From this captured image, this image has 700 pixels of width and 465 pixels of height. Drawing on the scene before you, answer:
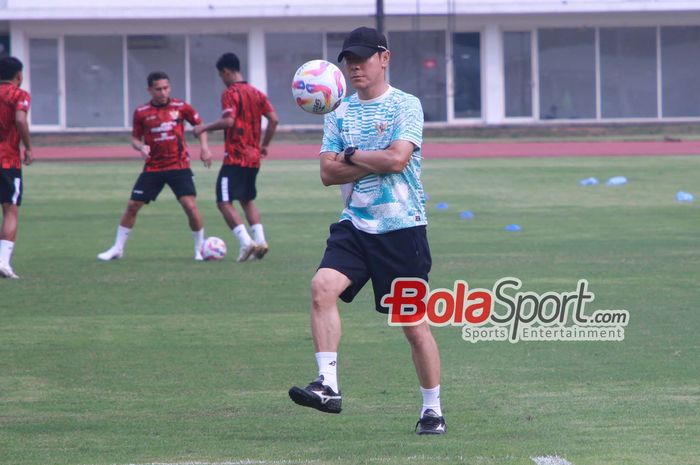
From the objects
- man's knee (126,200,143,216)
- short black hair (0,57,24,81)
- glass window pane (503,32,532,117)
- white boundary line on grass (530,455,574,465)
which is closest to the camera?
white boundary line on grass (530,455,574,465)

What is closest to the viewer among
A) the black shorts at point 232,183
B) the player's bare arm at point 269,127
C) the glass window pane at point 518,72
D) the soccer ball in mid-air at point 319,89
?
the soccer ball in mid-air at point 319,89

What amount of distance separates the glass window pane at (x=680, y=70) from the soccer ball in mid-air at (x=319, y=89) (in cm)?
3867

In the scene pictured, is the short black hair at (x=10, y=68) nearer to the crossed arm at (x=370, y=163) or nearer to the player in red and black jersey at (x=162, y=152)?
the player in red and black jersey at (x=162, y=152)

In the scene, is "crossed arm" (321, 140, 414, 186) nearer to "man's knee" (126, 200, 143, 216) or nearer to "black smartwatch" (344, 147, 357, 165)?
"black smartwatch" (344, 147, 357, 165)

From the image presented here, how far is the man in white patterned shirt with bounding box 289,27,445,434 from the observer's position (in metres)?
6.46

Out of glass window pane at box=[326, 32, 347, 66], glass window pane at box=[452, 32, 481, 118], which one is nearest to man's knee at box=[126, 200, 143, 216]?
glass window pane at box=[326, 32, 347, 66]

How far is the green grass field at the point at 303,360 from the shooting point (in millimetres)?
6328

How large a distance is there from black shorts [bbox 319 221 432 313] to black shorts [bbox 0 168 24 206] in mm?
7498

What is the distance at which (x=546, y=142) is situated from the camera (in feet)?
126

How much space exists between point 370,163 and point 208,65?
3742 centimetres

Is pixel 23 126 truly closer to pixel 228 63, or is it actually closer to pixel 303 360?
pixel 228 63

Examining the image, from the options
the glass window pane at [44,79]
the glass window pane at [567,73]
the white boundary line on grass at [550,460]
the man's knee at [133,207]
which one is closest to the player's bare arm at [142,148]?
the man's knee at [133,207]
